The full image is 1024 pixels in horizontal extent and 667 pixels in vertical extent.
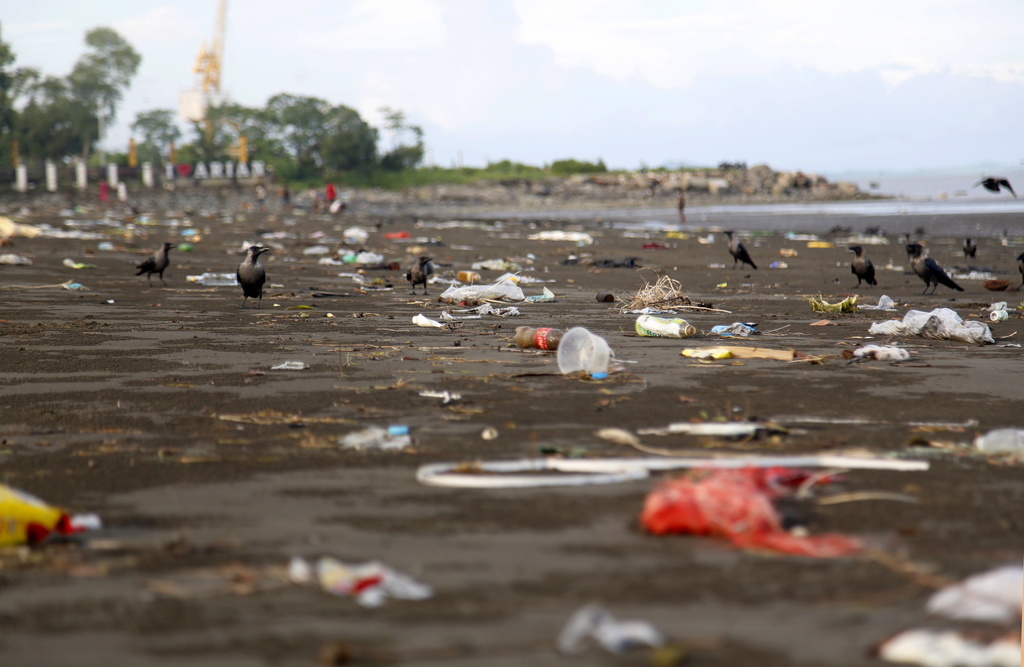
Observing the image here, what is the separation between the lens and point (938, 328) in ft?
23.5

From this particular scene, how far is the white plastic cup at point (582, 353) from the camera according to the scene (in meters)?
5.67

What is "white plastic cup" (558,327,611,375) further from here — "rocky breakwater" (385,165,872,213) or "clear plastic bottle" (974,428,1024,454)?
"rocky breakwater" (385,165,872,213)

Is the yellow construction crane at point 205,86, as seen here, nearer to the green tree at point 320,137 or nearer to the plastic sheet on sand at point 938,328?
the green tree at point 320,137

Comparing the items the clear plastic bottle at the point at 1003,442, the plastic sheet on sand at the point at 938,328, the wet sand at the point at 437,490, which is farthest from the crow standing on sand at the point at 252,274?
the clear plastic bottle at the point at 1003,442

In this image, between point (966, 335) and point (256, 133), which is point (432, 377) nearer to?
point (966, 335)

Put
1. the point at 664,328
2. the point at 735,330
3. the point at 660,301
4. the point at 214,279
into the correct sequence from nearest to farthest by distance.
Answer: the point at 664,328 → the point at 735,330 → the point at 660,301 → the point at 214,279

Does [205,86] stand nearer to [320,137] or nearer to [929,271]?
[320,137]

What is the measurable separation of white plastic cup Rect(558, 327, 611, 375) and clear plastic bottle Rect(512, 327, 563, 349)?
0.80 meters

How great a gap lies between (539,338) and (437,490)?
3.32 metres

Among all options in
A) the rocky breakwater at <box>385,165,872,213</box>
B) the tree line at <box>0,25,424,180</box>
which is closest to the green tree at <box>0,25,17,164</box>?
the tree line at <box>0,25,424,180</box>

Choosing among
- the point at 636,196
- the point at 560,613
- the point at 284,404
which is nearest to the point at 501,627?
the point at 560,613

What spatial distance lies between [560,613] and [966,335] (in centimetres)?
579

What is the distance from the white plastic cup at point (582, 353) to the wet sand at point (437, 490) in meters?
0.15

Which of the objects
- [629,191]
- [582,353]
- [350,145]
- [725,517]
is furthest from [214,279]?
[350,145]
